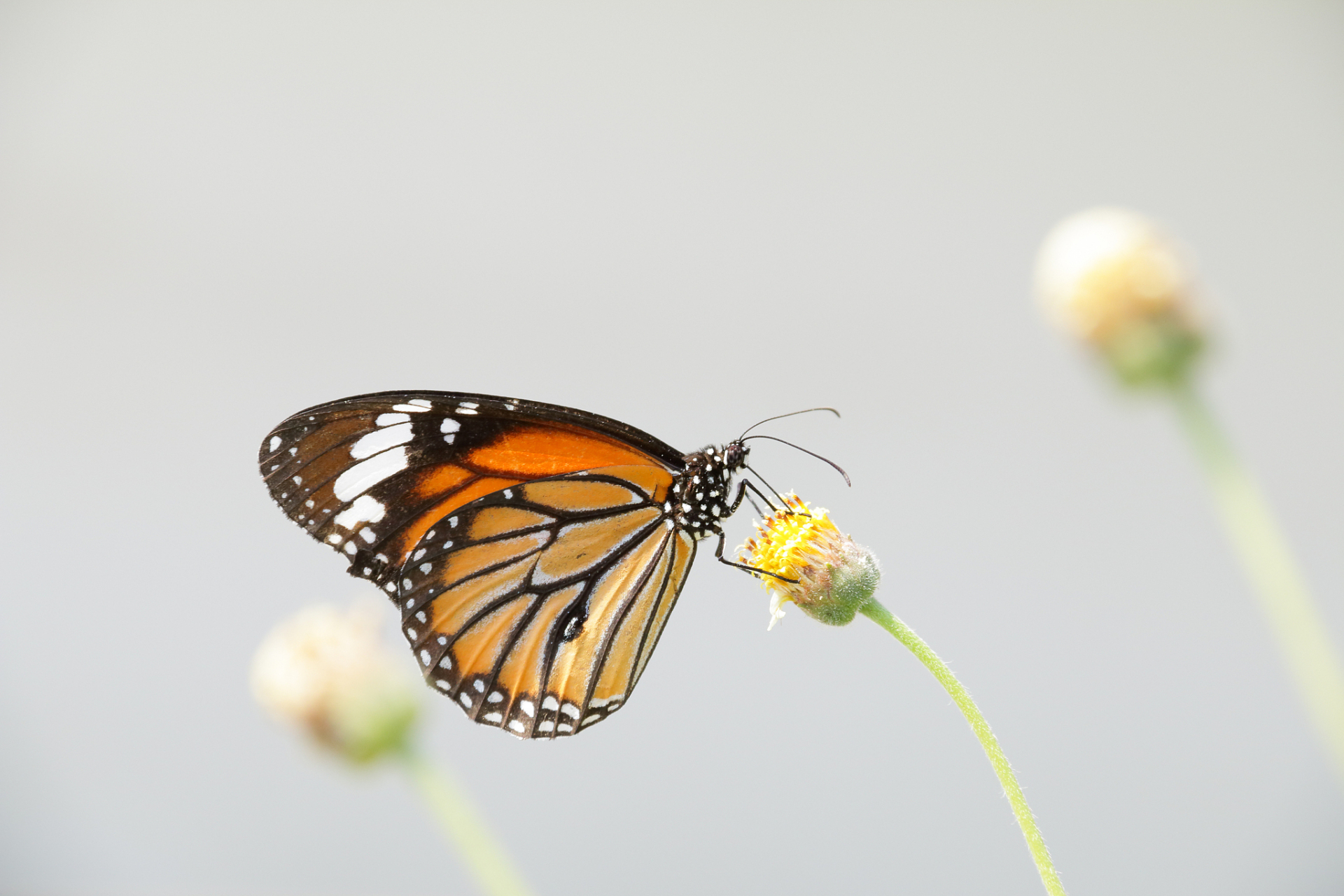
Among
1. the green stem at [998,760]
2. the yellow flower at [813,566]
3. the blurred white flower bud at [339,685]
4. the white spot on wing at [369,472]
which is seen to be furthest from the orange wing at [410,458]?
the green stem at [998,760]

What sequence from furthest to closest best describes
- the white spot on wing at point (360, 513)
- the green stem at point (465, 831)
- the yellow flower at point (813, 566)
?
the white spot on wing at point (360, 513) < the green stem at point (465, 831) < the yellow flower at point (813, 566)

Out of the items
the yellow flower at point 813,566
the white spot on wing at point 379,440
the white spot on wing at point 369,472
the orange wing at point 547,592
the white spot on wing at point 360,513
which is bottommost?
the yellow flower at point 813,566

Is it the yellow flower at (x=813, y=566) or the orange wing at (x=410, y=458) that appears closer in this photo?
the yellow flower at (x=813, y=566)

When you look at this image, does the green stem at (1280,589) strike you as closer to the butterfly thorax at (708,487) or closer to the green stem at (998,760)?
the green stem at (998,760)

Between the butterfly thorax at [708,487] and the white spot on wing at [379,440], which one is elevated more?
the white spot on wing at [379,440]

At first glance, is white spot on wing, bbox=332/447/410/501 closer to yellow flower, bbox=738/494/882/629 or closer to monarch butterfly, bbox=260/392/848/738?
monarch butterfly, bbox=260/392/848/738

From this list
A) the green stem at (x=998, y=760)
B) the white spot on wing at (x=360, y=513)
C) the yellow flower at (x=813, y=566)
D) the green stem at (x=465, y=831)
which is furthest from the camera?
the white spot on wing at (x=360, y=513)
